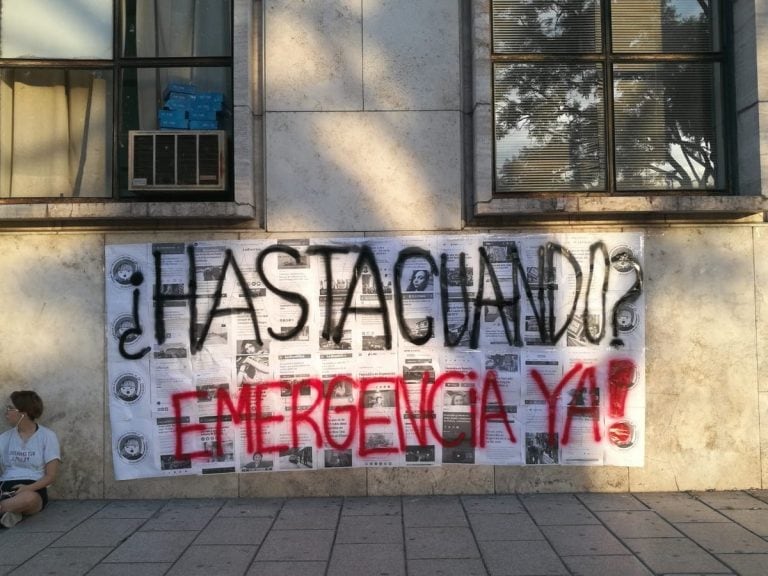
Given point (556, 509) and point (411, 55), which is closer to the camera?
point (556, 509)

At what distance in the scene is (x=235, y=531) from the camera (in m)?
4.79

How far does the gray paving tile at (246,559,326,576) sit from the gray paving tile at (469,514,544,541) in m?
1.18

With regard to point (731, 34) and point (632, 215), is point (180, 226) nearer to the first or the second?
point (632, 215)

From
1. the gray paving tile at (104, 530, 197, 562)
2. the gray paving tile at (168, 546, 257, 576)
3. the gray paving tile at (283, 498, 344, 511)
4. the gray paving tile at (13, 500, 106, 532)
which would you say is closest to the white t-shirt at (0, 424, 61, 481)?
the gray paving tile at (13, 500, 106, 532)

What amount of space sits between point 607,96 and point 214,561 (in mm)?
5039

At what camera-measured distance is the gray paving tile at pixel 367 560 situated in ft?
13.3

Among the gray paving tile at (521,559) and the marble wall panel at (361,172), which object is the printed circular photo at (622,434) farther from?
the marble wall panel at (361,172)

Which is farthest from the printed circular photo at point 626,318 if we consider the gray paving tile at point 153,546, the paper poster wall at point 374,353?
the gray paving tile at point 153,546

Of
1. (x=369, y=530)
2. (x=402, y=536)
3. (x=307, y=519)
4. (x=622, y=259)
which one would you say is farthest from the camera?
(x=622, y=259)

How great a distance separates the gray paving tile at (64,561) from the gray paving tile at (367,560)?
62.7 inches

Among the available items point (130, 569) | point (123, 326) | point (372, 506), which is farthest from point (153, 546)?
point (123, 326)

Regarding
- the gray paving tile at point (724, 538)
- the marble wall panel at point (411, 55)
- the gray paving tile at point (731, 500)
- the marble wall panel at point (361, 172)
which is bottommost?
the gray paving tile at point (724, 538)

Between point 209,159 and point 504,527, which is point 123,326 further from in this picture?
point 504,527

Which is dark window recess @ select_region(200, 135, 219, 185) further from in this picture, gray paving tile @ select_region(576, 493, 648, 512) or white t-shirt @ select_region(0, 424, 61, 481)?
gray paving tile @ select_region(576, 493, 648, 512)
